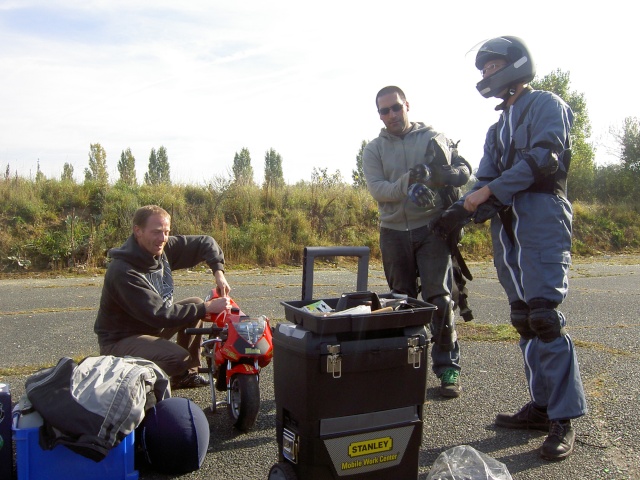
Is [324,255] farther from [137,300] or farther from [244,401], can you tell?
[137,300]

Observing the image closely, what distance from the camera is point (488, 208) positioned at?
146 inches

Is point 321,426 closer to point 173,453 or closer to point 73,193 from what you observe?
point 173,453

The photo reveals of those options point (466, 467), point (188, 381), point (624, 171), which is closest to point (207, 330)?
point (188, 381)

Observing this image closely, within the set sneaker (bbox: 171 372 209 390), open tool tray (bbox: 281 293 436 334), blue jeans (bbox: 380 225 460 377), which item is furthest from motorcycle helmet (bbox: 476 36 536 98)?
sneaker (bbox: 171 372 209 390)

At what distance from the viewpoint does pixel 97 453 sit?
2.85 meters

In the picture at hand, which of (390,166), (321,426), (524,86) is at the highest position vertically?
(524,86)

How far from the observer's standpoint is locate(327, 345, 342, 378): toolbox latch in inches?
107

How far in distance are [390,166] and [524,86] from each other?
122 centimetres

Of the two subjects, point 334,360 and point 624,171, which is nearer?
point 334,360

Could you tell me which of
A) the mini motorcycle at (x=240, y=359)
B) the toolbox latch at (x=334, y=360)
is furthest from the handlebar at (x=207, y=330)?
the toolbox latch at (x=334, y=360)

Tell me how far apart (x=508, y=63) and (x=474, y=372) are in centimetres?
248

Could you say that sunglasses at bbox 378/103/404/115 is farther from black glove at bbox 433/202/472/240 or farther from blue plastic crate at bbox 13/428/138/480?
blue plastic crate at bbox 13/428/138/480

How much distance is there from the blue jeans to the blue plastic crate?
94.0 inches

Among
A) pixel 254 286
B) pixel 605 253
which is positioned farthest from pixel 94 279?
pixel 605 253
